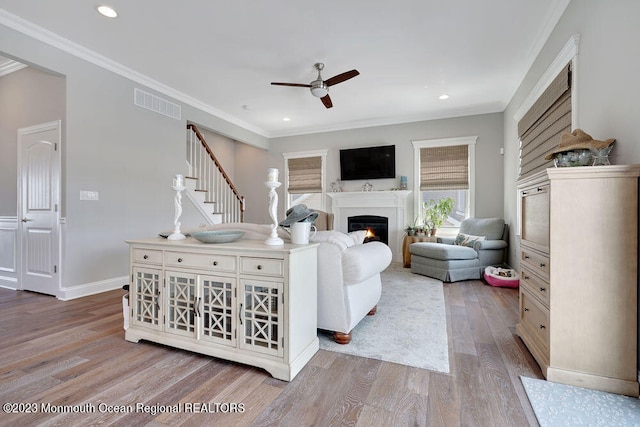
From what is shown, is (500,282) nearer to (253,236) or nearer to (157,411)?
(253,236)

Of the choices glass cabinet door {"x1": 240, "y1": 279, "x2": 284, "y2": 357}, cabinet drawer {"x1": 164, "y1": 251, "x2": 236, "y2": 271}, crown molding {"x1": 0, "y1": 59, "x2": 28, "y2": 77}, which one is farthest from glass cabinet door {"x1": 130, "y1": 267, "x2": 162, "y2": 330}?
crown molding {"x1": 0, "y1": 59, "x2": 28, "y2": 77}

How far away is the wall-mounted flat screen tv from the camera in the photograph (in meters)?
5.92

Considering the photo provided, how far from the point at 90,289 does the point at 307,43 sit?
390cm

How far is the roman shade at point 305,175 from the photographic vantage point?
6.65m

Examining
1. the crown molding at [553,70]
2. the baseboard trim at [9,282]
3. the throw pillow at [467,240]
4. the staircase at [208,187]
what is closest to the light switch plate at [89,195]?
the staircase at [208,187]

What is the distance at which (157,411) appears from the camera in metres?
1.46

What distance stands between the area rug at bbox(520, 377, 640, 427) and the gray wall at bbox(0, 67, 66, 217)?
16.2ft

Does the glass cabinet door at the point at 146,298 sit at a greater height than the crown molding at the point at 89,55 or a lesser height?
lesser

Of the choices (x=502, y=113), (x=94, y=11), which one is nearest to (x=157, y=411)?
(x=94, y=11)

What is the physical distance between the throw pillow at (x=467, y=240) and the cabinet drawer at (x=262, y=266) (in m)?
3.77

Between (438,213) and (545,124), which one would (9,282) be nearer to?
(438,213)

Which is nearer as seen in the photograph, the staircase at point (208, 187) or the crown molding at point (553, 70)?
the crown molding at point (553, 70)

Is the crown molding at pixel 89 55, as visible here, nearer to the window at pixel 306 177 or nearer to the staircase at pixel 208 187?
the staircase at pixel 208 187

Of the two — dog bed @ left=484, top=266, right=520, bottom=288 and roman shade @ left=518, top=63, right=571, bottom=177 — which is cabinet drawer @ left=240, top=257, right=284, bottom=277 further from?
dog bed @ left=484, top=266, right=520, bottom=288
